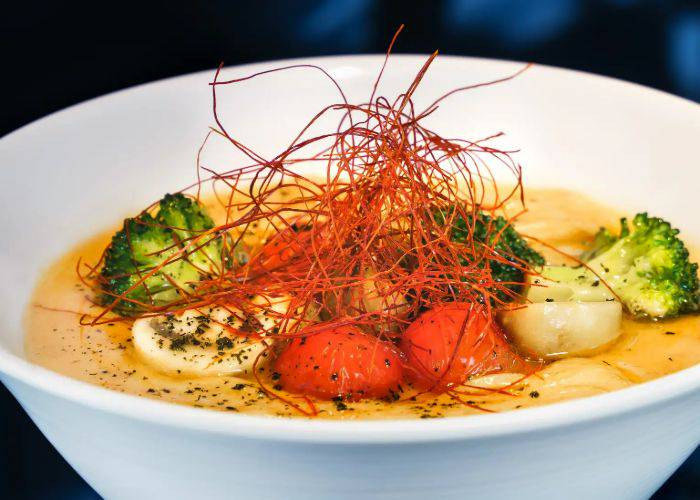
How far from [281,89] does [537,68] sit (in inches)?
36.5

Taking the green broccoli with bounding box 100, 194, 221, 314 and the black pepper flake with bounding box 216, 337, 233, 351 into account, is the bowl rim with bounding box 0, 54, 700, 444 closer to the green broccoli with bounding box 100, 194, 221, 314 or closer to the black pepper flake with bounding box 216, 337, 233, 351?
the black pepper flake with bounding box 216, 337, 233, 351

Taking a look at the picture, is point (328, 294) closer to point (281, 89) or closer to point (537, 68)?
point (281, 89)

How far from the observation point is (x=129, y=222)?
2359mm

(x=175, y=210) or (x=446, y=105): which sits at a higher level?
(x=446, y=105)

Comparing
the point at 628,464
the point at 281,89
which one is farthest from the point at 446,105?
the point at 628,464

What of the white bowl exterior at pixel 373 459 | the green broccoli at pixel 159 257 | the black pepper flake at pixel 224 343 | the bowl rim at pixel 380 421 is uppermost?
the green broccoli at pixel 159 257

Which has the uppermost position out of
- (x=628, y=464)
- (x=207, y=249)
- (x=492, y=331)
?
(x=207, y=249)

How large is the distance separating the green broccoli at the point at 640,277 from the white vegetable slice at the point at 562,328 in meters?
0.11

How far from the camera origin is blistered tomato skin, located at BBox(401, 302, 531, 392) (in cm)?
195

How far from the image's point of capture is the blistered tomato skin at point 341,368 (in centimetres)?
190

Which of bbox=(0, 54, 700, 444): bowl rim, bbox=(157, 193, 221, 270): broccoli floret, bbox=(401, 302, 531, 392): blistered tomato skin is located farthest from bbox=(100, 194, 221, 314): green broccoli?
bbox=(0, 54, 700, 444): bowl rim

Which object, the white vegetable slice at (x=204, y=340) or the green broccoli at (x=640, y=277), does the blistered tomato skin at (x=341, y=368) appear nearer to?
the white vegetable slice at (x=204, y=340)

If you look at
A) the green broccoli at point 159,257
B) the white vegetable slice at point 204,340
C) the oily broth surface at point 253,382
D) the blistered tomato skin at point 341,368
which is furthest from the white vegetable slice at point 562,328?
the green broccoli at point 159,257

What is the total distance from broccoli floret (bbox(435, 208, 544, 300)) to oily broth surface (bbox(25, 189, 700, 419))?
29 centimetres
